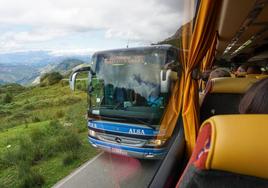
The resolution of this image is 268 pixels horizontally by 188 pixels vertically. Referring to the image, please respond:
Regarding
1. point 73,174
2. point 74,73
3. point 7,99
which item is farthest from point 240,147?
point 7,99

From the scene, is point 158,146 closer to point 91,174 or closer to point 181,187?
point 91,174

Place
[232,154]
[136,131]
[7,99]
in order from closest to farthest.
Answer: [232,154] < [136,131] < [7,99]

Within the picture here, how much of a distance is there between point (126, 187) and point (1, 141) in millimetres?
5871

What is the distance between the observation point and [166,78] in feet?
16.8

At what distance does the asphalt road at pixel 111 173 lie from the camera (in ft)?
16.6

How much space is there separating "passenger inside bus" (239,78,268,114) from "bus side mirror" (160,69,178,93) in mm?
3408

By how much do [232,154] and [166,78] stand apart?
421 cm

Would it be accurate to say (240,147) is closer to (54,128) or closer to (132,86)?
(132,86)

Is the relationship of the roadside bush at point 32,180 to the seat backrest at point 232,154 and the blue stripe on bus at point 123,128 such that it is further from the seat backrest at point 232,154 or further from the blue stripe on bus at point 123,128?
the seat backrest at point 232,154

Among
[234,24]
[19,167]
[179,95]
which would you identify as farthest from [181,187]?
[234,24]

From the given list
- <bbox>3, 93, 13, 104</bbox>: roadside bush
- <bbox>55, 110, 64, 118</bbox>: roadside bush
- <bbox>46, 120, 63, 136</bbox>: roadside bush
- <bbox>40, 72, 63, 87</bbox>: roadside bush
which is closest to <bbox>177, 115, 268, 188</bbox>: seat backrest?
<bbox>40, 72, 63, 87</bbox>: roadside bush

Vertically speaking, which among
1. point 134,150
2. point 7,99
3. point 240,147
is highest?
point 240,147

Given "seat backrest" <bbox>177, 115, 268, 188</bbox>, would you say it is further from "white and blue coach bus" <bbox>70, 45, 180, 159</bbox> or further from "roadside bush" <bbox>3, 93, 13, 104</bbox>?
"roadside bush" <bbox>3, 93, 13, 104</bbox>

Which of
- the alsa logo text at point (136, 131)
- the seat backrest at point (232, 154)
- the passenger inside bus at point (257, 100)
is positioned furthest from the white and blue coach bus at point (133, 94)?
the seat backrest at point (232, 154)
